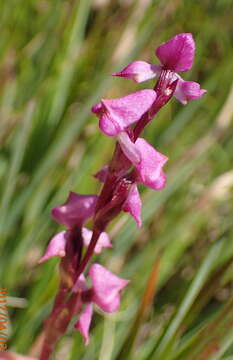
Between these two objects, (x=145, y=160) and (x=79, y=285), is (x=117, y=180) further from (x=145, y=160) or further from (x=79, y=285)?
(x=79, y=285)

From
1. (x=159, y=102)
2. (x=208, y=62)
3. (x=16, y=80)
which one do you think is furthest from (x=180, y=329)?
(x=208, y=62)

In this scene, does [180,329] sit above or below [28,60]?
below

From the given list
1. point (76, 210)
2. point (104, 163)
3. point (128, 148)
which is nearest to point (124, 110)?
point (128, 148)

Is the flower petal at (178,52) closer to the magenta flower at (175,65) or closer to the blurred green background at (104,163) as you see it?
the magenta flower at (175,65)

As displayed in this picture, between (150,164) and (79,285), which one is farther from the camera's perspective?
(79,285)

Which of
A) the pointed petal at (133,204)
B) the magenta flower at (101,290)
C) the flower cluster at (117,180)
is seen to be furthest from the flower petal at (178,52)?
the magenta flower at (101,290)

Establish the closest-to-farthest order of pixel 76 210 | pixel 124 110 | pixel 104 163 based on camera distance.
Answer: pixel 124 110 → pixel 76 210 → pixel 104 163

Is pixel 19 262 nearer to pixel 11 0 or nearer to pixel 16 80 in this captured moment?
pixel 16 80
